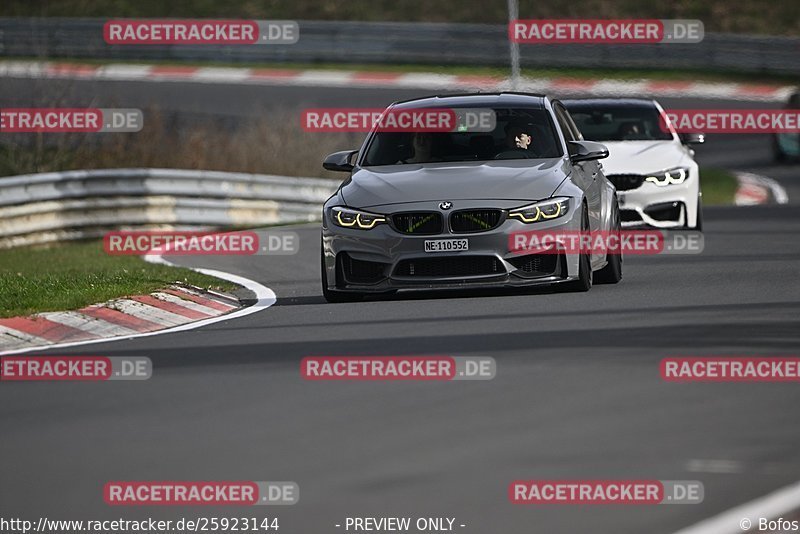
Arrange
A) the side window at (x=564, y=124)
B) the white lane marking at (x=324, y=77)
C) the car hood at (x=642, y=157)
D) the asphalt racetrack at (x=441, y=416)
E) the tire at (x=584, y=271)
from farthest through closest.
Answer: the white lane marking at (x=324, y=77), the car hood at (x=642, y=157), the side window at (x=564, y=124), the tire at (x=584, y=271), the asphalt racetrack at (x=441, y=416)

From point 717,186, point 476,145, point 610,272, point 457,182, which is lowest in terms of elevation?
point 717,186

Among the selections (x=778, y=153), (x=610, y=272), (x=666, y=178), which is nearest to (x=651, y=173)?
(x=666, y=178)

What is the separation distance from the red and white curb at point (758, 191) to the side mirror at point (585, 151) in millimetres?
12649

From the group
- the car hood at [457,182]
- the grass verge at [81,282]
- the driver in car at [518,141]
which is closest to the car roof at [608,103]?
the grass verge at [81,282]

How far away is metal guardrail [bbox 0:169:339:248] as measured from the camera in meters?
22.3

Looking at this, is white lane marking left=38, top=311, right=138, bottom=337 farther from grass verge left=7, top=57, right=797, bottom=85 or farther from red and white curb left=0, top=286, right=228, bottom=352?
grass verge left=7, top=57, right=797, bottom=85

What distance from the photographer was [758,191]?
95.0 feet

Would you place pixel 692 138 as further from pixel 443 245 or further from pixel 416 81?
pixel 416 81

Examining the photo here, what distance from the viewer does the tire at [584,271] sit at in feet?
42.7

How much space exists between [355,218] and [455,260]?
787mm

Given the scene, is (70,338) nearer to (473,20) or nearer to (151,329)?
(151,329)

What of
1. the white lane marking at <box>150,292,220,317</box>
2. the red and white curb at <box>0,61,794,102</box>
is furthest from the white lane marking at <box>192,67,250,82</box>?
the white lane marking at <box>150,292,220,317</box>

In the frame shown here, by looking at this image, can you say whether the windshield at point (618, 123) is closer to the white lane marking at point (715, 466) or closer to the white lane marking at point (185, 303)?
the white lane marking at point (185, 303)

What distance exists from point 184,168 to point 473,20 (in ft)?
81.0
